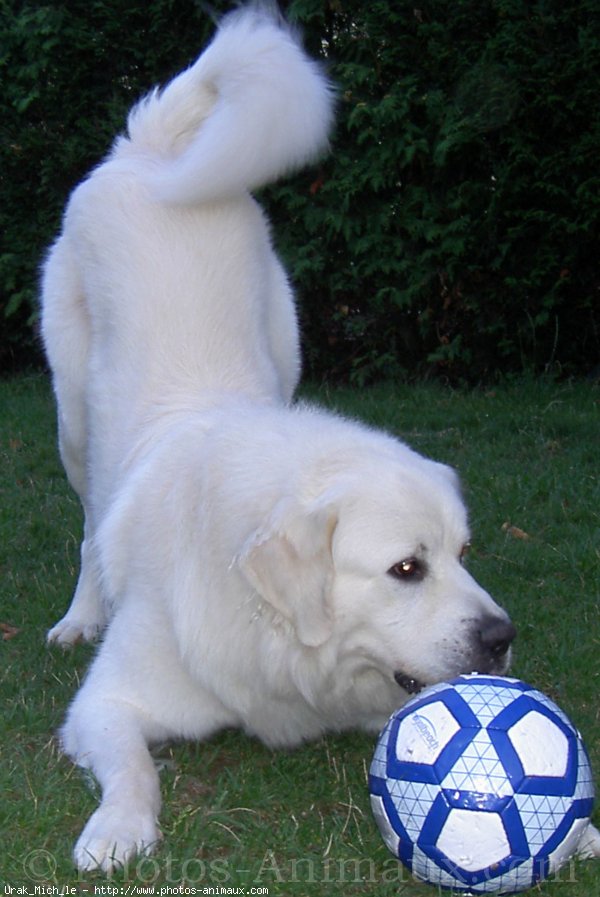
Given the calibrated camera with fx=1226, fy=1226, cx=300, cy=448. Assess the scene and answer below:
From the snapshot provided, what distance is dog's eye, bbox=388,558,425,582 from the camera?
288cm

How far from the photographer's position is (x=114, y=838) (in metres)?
2.64

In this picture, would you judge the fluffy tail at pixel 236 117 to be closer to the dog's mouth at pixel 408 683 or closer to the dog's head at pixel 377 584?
the dog's head at pixel 377 584

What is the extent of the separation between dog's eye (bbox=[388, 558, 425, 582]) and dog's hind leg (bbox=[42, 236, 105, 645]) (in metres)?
1.70

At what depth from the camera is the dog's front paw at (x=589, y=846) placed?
8.75ft

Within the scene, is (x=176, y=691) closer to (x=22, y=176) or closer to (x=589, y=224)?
(x=589, y=224)

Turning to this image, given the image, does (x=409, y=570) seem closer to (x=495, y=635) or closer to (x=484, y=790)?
(x=495, y=635)

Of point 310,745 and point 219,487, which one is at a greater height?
point 219,487

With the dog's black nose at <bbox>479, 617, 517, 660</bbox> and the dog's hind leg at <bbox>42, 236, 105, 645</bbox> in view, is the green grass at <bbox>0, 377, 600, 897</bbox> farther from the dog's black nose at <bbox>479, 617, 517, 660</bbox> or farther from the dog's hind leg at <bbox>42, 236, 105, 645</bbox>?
the dog's black nose at <bbox>479, 617, 517, 660</bbox>

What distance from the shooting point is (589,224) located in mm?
7504

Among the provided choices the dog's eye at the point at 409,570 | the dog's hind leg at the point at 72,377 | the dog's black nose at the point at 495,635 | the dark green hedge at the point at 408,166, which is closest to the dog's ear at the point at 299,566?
the dog's eye at the point at 409,570

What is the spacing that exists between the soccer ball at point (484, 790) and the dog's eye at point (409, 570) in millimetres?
351

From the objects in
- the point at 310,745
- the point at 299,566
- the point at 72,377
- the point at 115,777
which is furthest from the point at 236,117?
the point at 115,777

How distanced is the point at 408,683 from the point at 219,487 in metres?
0.70

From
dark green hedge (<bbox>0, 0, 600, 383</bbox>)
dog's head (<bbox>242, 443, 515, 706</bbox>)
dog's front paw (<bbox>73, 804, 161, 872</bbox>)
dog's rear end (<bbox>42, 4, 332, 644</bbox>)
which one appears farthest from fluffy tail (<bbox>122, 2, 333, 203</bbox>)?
dark green hedge (<bbox>0, 0, 600, 383</bbox>)
